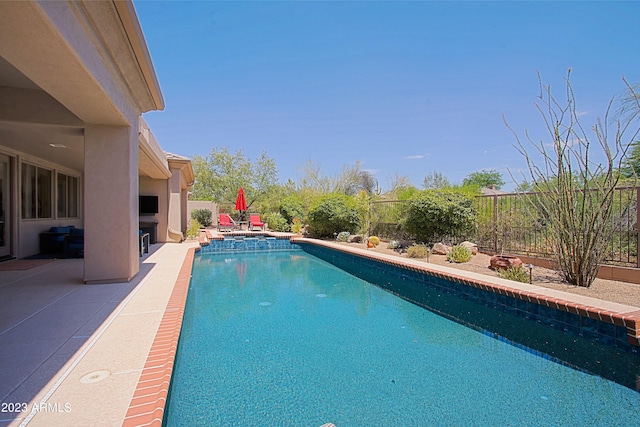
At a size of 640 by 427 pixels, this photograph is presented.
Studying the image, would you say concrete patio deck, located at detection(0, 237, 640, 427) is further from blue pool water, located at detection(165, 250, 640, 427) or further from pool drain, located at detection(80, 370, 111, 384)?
blue pool water, located at detection(165, 250, 640, 427)

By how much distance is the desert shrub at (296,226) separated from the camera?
61.5 feet

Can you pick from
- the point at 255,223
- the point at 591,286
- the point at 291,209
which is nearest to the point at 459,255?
the point at 591,286

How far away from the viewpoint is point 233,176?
105ft

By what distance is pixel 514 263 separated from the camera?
7.96 metres

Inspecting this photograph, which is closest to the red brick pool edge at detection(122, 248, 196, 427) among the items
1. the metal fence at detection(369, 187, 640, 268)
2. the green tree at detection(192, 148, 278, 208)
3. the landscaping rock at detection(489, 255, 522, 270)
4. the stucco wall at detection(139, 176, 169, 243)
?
the landscaping rock at detection(489, 255, 522, 270)

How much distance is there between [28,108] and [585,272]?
9.95 metres

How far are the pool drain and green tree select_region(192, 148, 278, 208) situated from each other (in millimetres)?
28050

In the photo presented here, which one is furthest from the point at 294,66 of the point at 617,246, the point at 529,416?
the point at 529,416

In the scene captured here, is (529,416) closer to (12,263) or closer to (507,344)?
(507,344)

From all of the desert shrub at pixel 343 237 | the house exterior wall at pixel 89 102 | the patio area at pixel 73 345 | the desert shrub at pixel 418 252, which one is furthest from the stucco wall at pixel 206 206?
the patio area at pixel 73 345

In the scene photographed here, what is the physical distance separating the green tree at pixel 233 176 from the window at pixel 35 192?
66.6ft

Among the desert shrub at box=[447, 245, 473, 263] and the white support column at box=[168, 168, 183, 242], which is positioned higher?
the white support column at box=[168, 168, 183, 242]

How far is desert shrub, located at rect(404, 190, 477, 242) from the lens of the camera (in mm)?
10836

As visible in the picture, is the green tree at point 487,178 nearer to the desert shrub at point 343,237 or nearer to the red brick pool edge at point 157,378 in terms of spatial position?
the desert shrub at point 343,237
